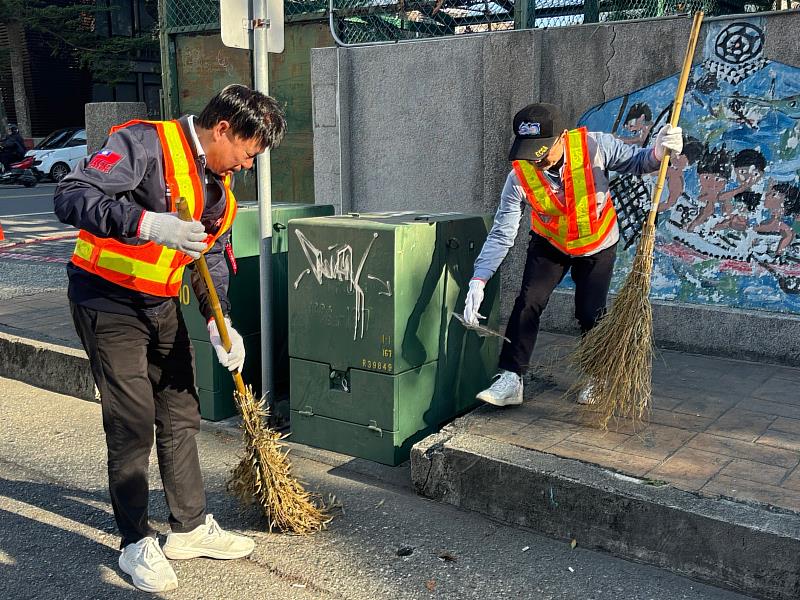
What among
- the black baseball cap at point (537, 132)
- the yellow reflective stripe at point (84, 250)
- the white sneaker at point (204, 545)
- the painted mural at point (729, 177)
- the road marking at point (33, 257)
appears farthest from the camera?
the road marking at point (33, 257)

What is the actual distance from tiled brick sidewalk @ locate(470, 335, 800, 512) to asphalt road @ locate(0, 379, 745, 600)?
1.47 feet

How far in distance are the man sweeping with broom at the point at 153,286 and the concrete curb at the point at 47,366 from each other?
232 centimetres

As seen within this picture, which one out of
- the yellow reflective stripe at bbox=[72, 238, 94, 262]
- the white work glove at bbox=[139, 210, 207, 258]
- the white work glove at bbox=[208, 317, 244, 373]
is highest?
the white work glove at bbox=[139, 210, 207, 258]

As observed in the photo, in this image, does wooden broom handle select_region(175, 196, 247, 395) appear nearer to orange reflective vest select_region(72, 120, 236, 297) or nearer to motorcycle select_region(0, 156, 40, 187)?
orange reflective vest select_region(72, 120, 236, 297)

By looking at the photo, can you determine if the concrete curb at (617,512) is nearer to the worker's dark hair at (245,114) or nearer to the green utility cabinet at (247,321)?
the green utility cabinet at (247,321)

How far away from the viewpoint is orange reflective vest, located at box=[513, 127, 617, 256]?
4.17m

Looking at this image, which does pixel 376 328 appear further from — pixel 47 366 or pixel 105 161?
pixel 47 366

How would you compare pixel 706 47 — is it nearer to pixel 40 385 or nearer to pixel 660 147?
pixel 660 147

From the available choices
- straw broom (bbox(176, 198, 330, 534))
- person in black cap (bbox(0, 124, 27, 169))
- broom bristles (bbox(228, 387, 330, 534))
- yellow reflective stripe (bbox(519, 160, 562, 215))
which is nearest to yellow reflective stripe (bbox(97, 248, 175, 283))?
straw broom (bbox(176, 198, 330, 534))

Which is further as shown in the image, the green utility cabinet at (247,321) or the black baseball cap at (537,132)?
the green utility cabinet at (247,321)

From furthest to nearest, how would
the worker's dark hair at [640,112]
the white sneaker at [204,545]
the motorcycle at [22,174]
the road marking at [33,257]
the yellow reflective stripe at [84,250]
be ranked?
the motorcycle at [22,174]
the road marking at [33,257]
the worker's dark hair at [640,112]
the white sneaker at [204,545]
the yellow reflective stripe at [84,250]

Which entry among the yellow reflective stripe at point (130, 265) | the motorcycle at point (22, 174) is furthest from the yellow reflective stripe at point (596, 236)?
the motorcycle at point (22, 174)

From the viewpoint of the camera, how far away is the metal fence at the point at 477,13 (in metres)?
6.07

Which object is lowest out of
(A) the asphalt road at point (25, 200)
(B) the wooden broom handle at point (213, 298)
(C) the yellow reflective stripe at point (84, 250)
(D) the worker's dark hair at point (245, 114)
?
(A) the asphalt road at point (25, 200)
